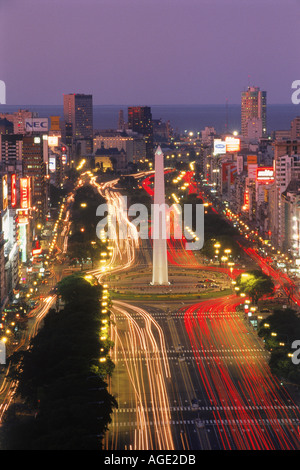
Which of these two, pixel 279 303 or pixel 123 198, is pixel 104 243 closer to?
pixel 279 303

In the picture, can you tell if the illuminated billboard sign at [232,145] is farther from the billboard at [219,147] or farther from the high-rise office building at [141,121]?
the high-rise office building at [141,121]

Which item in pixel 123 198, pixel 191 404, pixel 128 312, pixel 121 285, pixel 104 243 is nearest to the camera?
pixel 191 404

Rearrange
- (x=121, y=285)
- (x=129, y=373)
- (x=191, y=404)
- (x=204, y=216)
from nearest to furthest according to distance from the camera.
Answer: (x=191, y=404), (x=129, y=373), (x=121, y=285), (x=204, y=216)

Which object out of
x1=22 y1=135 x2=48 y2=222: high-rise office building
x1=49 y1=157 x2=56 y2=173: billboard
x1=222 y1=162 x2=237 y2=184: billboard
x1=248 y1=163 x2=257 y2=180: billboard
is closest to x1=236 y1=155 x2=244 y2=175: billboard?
x1=222 y1=162 x2=237 y2=184: billboard

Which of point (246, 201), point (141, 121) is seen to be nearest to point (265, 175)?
point (246, 201)
